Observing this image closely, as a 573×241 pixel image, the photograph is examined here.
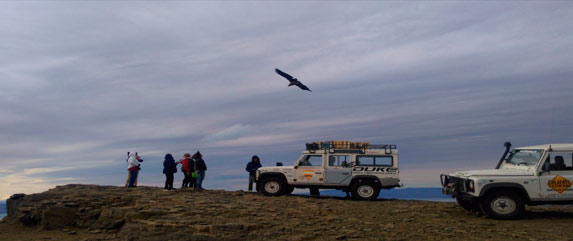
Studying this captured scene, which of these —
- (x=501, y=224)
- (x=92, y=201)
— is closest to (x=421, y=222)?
(x=501, y=224)

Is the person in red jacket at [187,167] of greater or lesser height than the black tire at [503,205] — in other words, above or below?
above

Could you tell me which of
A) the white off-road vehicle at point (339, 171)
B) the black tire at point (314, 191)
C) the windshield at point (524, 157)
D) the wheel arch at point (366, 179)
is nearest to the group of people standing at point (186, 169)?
the white off-road vehicle at point (339, 171)

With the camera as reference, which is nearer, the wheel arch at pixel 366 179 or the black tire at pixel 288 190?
the wheel arch at pixel 366 179

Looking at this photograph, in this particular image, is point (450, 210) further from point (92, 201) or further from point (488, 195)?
point (92, 201)

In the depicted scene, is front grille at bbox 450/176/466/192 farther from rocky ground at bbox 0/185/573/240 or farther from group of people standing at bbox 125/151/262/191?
group of people standing at bbox 125/151/262/191

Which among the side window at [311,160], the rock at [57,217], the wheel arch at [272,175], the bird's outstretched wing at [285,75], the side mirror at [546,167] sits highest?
the bird's outstretched wing at [285,75]

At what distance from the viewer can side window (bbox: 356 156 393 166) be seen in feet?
58.8

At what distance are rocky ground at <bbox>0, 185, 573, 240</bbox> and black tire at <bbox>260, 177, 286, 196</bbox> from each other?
165cm

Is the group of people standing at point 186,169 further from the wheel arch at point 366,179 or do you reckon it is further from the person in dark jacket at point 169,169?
the wheel arch at point 366,179

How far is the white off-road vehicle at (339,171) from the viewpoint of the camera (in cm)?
1792

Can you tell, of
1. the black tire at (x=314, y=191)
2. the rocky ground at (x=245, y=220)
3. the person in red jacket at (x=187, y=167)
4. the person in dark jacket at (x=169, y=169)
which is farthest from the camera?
the person in red jacket at (x=187, y=167)

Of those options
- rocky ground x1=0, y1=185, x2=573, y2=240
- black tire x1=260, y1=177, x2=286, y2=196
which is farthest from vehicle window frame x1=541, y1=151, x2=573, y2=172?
black tire x1=260, y1=177, x2=286, y2=196

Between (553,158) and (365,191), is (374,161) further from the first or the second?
(553,158)

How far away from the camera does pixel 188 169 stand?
20.2 m
